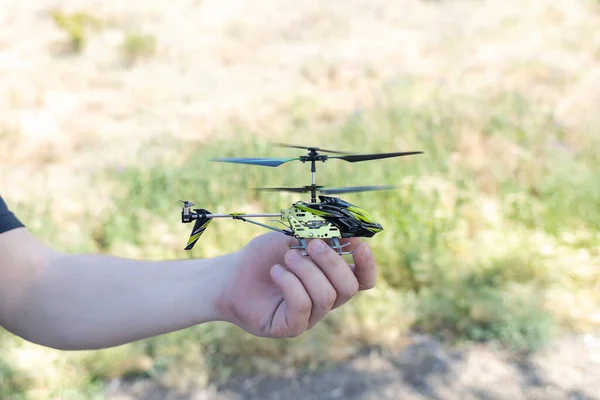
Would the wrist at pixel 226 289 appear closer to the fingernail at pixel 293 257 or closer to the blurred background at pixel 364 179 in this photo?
the fingernail at pixel 293 257

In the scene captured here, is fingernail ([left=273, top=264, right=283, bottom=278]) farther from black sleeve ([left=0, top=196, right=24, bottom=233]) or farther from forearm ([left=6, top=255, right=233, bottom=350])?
black sleeve ([left=0, top=196, right=24, bottom=233])

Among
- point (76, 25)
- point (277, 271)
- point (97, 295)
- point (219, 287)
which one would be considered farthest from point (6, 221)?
point (76, 25)

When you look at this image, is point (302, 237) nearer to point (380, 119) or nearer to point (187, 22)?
point (380, 119)

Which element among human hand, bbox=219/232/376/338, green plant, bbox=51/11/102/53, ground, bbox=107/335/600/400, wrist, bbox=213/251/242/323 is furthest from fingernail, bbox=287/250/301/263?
green plant, bbox=51/11/102/53

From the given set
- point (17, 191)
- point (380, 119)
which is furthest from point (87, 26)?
point (380, 119)

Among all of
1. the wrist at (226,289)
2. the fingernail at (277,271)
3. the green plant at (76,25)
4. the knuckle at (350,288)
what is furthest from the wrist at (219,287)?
the green plant at (76,25)
